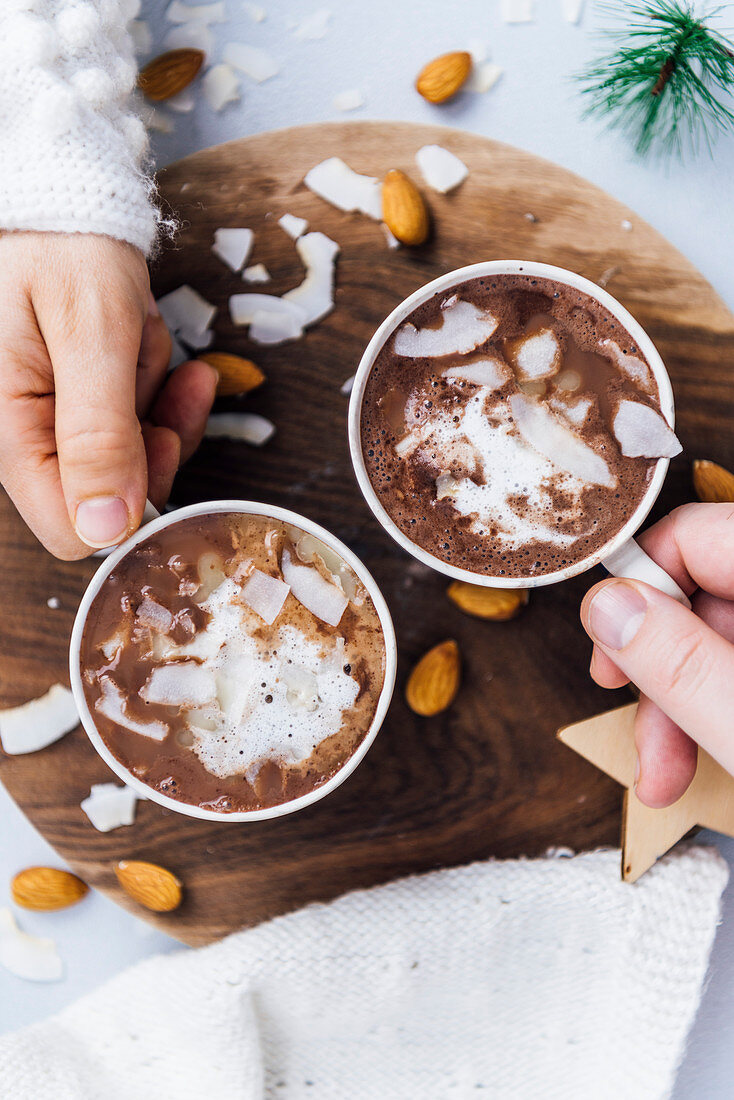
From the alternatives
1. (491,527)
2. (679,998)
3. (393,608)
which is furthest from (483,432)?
(679,998)

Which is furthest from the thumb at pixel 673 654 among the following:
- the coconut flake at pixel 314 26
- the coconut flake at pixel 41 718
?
the coconut flake at pixel 314 26

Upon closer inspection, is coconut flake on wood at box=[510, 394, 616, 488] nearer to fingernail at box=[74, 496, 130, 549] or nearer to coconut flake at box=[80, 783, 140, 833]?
fingernail at box=[74, 496, 130, 549]

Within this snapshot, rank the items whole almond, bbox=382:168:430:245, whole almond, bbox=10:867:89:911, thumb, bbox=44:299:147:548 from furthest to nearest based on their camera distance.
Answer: whole almond, bbox=10:867:89:911 < whole almond, bbox=382:168:430:245 < thumb, bbox=44:299:147:548

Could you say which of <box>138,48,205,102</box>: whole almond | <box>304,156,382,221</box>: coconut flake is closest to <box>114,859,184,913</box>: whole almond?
<box>304,156,382,221</box>: coconut flake

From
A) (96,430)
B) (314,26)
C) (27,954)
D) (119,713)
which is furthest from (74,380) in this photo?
→ (27,954)

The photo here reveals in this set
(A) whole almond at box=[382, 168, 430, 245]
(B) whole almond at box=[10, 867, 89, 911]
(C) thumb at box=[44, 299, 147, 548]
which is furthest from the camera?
(B) whole almond at box=[10, 867, 89, 911]

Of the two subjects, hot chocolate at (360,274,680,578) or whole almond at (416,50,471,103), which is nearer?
hot chocolate at (360,274,680,578)

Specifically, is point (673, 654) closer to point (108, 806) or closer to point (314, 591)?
point (314, 591)
